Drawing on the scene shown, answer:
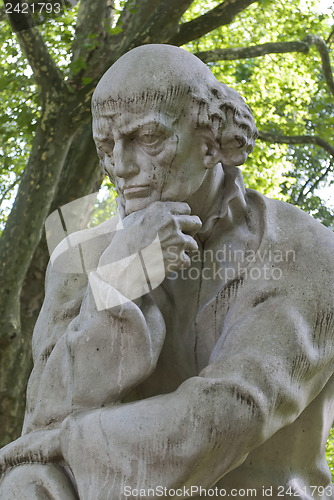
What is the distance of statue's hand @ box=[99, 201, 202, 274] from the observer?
9.80 feet

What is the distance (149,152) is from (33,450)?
1.09m

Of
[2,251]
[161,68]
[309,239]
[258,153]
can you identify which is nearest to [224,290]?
[309,239]

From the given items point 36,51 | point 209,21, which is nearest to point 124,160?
point 36,51

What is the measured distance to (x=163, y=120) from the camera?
3041mm

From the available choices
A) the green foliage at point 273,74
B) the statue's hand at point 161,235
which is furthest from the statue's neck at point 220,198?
the green foliage at point 273,74

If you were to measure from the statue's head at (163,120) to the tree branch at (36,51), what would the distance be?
12.6 feet

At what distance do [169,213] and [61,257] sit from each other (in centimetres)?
68

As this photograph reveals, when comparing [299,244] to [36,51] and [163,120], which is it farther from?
[36,51]

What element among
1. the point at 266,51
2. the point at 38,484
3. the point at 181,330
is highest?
the point at 181,330

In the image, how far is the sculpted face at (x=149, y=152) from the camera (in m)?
3.04

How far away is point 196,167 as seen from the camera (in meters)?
3.16

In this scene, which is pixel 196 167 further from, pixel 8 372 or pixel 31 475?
pixel 8 372

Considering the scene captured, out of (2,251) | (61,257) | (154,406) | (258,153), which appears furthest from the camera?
(258,153)

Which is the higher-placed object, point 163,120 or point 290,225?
point 163,120
